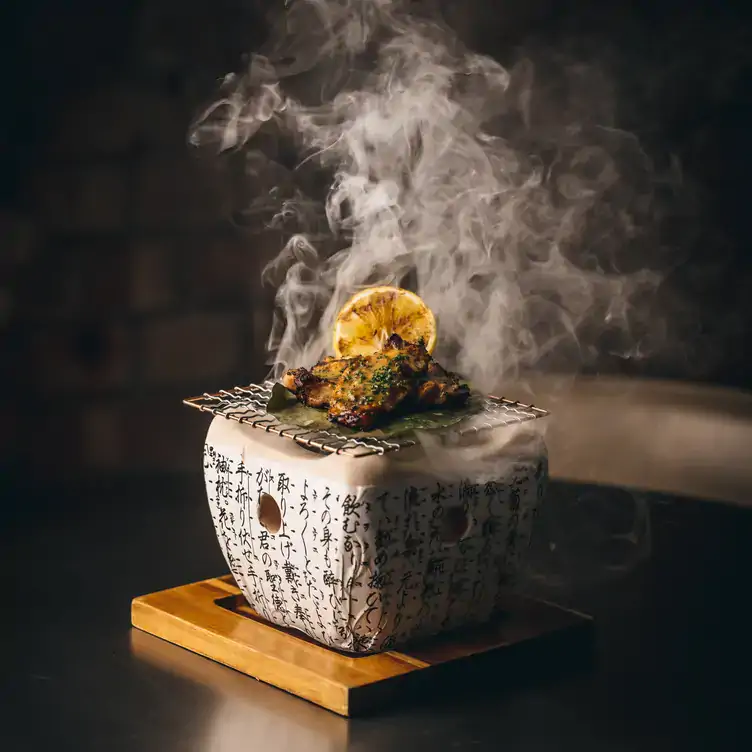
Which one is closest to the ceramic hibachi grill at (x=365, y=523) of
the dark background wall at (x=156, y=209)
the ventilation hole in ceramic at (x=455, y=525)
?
the ventilation hole in ceramic at (x=455, y=525)

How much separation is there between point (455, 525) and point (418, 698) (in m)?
0.40

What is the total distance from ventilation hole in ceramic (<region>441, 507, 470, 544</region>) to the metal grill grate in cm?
18

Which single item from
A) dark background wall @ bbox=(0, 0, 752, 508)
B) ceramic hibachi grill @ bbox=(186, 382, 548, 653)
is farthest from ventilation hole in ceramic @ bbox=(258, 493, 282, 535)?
dark background wall @ bbox=(0, 0, 752, 508)

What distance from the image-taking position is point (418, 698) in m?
3.07

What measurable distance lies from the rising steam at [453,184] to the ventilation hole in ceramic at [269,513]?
0.56 meters

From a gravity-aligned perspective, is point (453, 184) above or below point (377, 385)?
above

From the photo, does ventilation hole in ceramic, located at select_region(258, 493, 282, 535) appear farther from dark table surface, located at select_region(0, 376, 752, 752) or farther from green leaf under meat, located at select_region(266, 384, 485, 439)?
dark table surface, located at select_region(0, 376, 752, 752)

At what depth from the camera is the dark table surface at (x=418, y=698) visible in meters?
2.91

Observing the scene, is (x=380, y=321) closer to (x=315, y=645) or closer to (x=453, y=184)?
(x=453, y=184)

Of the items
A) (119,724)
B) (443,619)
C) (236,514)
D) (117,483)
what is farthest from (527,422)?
(117,483)

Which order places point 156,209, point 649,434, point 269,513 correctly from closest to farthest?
point 269,513
point 156,209
point 649,434

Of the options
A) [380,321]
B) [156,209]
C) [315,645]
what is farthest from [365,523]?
[156,209]

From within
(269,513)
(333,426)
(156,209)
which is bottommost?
(269,513)

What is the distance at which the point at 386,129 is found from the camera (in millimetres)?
3809
